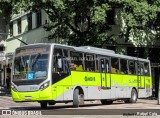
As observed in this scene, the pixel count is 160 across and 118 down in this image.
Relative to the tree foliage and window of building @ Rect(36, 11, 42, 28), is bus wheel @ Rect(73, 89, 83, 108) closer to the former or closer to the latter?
the tree foliage

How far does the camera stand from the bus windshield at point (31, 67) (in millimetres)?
20720

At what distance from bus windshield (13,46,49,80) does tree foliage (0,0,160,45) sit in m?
11.8

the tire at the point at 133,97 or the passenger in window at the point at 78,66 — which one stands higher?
the passenger in window at the point at 78,66

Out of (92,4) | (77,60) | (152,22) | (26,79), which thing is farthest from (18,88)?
(152,22)

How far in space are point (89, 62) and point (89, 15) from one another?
37.9ft

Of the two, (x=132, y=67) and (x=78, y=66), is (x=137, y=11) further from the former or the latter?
(x=78, y=66)

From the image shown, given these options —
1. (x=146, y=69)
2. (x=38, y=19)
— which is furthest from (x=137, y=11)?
(x=38, y=19)

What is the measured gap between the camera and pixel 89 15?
34.9m

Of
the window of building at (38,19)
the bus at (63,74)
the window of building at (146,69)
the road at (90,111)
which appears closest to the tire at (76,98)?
the bus at (63,74)

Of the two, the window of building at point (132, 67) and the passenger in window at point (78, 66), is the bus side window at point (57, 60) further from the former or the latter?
the window of building at point (132, 67)

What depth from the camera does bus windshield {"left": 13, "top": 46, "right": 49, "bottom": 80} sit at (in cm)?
2072

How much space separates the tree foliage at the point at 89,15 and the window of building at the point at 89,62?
843cm

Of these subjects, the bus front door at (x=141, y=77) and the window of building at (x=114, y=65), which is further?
the bus front door at (x=141, y=77)

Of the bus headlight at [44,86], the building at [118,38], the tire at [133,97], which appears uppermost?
the building at [118,38]
